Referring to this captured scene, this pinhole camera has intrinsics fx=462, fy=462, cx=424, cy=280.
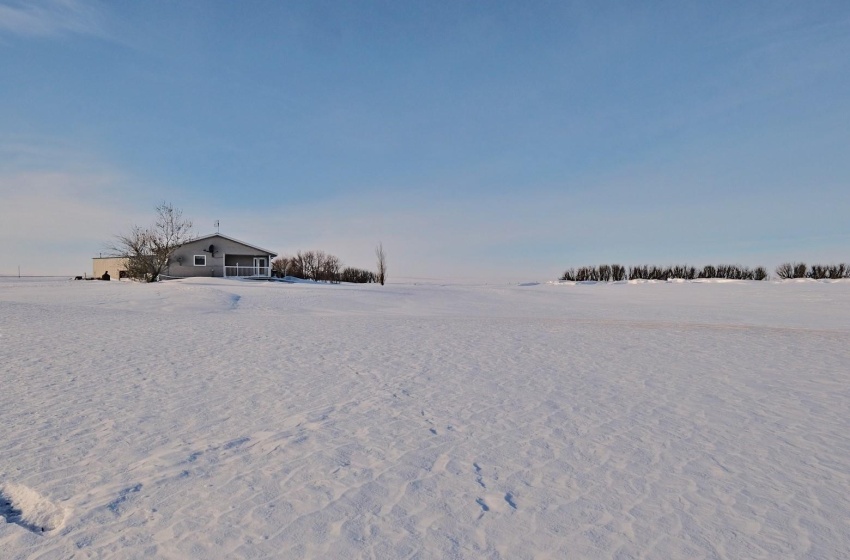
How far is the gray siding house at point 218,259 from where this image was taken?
40.4 meters

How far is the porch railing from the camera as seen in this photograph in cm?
4275

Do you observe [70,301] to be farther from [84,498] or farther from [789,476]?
[789,476]

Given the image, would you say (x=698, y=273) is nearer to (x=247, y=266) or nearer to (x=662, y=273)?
(x=662, y=273)

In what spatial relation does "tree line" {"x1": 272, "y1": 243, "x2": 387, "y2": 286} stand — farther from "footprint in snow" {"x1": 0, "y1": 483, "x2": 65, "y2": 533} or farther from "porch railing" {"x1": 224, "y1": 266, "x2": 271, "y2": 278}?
"footprint in snow" {"x1": 0, "y1": 483, "x2": 65, "y2": 533}

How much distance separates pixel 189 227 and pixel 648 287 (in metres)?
41.1

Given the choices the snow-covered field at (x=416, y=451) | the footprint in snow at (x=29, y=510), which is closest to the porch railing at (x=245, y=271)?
the snow-covered field at (x=416, y=451)

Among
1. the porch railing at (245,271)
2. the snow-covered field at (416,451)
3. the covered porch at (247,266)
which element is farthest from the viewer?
the covered porch at (247,266)

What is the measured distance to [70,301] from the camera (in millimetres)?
19906

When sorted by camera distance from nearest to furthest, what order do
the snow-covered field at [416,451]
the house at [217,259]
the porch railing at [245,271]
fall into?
the snow-covered field at [416,451]
the house at [217,259]
the porch railing at [245,271]

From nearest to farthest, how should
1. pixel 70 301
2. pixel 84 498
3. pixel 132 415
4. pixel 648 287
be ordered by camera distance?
1. pixel 84 498
2. pixel 132 415
3. pixel 70 301
4. pixel 648 287

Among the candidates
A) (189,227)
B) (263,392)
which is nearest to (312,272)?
(189,227)

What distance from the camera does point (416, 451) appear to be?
481 cm

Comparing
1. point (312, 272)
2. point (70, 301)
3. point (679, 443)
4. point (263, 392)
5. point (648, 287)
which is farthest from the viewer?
point (312, 272)

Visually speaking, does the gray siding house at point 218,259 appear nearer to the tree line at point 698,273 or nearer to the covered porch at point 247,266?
the covered porch at point 247,266
